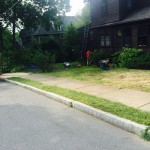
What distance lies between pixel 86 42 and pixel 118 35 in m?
7.42

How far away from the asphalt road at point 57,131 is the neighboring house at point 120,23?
50.4 feet

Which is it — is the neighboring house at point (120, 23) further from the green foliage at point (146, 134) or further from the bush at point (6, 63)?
the green foliage at point (146, 134)

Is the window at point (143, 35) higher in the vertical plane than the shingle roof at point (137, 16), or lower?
lower

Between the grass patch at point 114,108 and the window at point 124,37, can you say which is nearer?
the grass patch at point 114,108

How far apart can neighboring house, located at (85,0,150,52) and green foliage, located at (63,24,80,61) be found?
7274 mm

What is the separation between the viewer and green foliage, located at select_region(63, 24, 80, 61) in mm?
35906

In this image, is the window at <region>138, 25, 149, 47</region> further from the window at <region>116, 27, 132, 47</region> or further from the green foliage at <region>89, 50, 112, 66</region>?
the green foliage at <region>89, 50, 112, 66</region>

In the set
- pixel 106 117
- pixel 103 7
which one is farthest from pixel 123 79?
pixel 103 7

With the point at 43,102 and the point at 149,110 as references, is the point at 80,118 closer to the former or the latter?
the point at 149,110

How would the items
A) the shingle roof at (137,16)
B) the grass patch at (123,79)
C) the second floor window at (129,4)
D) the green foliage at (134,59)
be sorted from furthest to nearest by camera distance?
the second floor window at (129,4)
the shingle roof at (137,16)
the green foliage at (134,59)
the grass patch at (123,79)

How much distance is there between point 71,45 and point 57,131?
30792 mm

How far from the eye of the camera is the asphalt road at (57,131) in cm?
538

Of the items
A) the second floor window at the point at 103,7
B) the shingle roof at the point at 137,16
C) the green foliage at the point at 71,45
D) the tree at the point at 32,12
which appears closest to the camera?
the shingle roof at the point at 137,16

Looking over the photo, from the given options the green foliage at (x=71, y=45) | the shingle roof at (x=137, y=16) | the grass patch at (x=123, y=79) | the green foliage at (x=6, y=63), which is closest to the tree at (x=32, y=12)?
the green foliage at (x=71, y=45)
